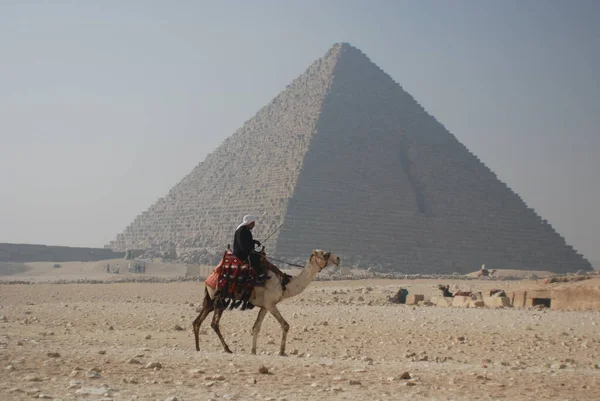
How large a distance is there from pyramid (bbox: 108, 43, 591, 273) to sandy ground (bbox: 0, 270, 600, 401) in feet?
157

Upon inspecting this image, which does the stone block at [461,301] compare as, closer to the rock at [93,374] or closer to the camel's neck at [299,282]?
the camel's neck at [299,282]

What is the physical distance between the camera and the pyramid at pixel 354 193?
228 ft

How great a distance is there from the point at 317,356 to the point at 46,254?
5148 cm

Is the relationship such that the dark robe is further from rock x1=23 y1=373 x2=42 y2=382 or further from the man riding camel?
rock x1=23 y1=373 x2=42 y2=382

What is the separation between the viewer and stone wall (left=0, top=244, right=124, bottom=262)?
5678 cm

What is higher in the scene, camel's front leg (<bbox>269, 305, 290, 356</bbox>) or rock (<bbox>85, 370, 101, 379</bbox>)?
camel's front leg (<bbox>269, 305, 290, 356</bbox>)

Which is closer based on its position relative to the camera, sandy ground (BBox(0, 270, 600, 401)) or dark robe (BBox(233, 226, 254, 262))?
sandy ground (BBox(0, 270, 600, 401))

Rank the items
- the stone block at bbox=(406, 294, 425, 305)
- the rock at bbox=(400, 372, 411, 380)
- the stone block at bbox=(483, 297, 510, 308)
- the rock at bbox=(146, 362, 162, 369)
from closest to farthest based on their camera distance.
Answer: the rock at bbox=(400, 372, 411, 380) < the rock at bbox=(146, 362, 162, 369) < the stone block at bbox=(483, 297, 510, 308) < the stone block at bbox=(406, 294, 425, 305)

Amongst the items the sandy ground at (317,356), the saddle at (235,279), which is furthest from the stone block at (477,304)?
the saddle at (235,279)

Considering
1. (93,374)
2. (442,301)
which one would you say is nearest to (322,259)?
(93,374)

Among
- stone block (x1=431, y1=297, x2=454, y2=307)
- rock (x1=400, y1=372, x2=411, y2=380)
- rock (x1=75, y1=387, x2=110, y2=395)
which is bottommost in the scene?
rock (x1=75, y1=387, x2=110, y2=395)

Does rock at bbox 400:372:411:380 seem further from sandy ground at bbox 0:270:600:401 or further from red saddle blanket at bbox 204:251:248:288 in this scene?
red saddle blanket at bbox 204:251:248:288

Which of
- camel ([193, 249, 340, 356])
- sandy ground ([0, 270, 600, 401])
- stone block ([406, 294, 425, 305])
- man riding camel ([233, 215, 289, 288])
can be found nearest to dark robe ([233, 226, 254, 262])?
man riding camel ([233, 215, 289, 288])

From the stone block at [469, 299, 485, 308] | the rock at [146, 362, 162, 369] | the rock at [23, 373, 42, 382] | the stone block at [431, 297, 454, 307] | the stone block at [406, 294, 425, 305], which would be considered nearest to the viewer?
the rock at [23, 373, 42, 382]
